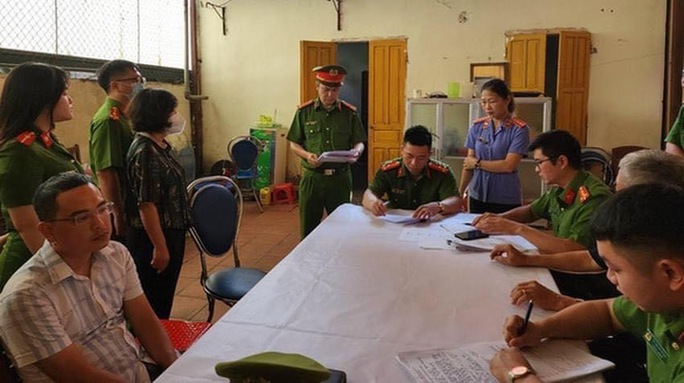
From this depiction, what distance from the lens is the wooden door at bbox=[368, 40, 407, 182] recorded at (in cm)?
700

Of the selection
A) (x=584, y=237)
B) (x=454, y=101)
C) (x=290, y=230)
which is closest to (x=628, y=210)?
(x=584, y=237)

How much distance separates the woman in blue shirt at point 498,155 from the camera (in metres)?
3.27

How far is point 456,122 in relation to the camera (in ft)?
20.4

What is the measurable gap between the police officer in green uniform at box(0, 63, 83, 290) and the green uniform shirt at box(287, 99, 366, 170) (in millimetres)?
1851

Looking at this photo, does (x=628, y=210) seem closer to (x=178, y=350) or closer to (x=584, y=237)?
(x=584, y=237)

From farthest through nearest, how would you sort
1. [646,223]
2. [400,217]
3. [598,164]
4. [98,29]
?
[598,164], [98,29], [400,217], [646,223]

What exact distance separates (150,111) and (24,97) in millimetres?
462

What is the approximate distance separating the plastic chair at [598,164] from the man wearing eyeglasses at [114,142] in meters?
4.62

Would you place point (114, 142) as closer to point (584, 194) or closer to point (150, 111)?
point (150, 111)

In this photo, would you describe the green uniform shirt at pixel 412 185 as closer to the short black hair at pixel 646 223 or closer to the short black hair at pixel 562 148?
the short black hair at pixel 562 148

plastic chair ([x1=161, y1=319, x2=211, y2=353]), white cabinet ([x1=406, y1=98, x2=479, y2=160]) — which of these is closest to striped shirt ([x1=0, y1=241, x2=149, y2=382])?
plastic chair ([x1=161, y1=319, x2=211, y2=353])

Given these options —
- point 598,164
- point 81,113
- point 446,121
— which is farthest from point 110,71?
point 598,164

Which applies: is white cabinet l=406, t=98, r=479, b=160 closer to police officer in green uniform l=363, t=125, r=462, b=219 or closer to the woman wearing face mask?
police officer in green uniform l=363, t=125, r=462, b=219

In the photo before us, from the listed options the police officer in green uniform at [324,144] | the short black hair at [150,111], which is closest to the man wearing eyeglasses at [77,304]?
the short black hair at [150,111]
